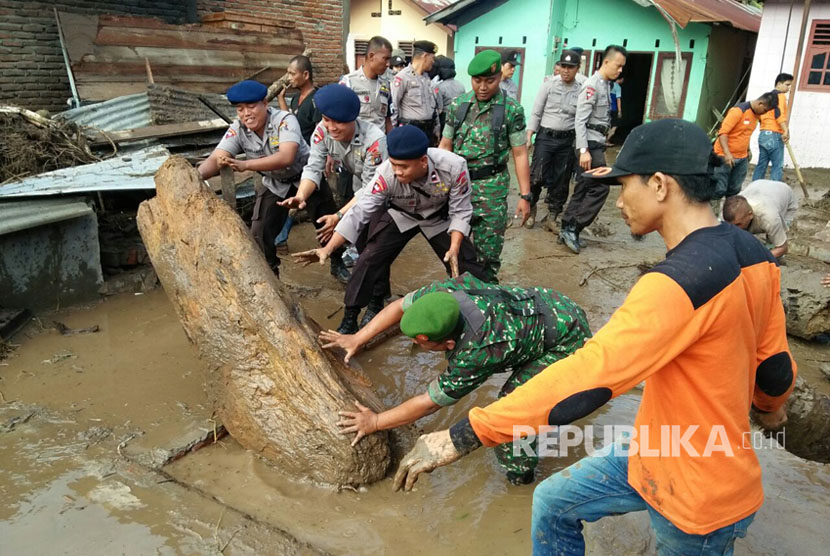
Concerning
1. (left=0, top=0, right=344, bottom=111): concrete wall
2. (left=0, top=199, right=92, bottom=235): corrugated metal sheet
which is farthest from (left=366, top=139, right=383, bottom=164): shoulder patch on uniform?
(left=0, top=0, right=344, bottom=111): concrete wall

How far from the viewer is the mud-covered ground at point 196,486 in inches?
103

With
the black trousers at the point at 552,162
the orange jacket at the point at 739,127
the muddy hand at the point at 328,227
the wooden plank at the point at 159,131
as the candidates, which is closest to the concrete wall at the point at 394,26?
the orange jacket at the point at 739,127

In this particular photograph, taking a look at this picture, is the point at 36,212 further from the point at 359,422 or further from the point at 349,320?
the point at 359,422

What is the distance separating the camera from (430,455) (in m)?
1.95

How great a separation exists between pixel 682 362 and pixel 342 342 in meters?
1.94

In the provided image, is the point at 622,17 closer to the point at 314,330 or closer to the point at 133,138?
the point at 133,138

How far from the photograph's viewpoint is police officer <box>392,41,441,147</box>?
276 inches

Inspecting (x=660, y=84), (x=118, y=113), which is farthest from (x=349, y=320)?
(x=660, y=84)

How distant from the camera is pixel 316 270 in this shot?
5.96 metres

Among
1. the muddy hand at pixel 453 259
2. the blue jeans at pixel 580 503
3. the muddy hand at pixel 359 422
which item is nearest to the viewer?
the blue jeans at pixel 580 503

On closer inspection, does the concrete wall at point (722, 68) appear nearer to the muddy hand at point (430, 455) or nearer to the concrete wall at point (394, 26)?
the concrete wall at point (394, 26)

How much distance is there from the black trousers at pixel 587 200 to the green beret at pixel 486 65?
208 centimetres

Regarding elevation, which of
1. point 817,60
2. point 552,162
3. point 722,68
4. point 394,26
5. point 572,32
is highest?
point 394,26

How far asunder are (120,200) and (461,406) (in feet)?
14.8
